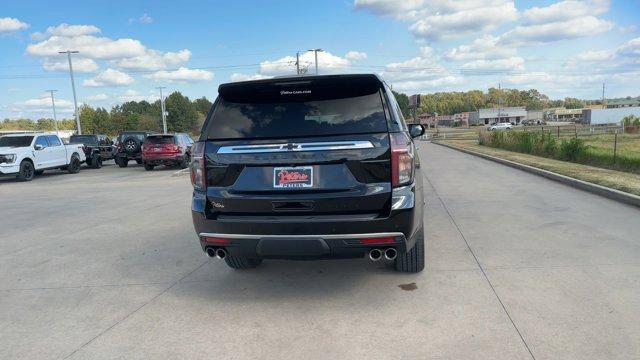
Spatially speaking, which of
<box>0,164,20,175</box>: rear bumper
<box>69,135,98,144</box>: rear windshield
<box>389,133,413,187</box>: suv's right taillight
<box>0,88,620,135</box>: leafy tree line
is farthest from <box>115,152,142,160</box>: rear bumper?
<box>0,88,620,135</box>: leafy tree line

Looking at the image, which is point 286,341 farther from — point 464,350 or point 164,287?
point 164,287

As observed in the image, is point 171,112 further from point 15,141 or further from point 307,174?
point 307,174

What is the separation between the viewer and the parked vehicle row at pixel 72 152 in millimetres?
17656

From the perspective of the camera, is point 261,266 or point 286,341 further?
point 261,266

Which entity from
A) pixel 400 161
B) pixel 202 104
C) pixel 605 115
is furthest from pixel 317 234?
pixel 202 104

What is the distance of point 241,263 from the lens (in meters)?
5.28

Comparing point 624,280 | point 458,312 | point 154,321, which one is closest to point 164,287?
point 154,321

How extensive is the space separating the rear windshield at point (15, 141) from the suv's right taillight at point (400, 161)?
18.6 m

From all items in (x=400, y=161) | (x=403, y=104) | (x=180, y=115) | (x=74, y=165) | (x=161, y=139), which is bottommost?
(x=74, y=165)

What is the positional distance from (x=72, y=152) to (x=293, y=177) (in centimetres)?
2020

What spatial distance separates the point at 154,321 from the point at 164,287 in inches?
35.4

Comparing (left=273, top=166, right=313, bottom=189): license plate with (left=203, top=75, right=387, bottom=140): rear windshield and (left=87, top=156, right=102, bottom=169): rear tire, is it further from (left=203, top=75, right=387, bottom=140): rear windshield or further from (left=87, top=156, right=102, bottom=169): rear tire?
(left=87, top=156, right=102, bottom=169): rear tire

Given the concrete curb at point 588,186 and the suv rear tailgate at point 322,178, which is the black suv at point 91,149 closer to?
the concrete curb at point 588,186

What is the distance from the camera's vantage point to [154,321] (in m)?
4.05
